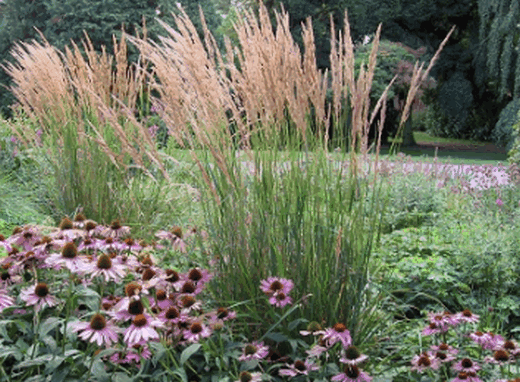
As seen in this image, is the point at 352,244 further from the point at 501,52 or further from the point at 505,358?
the point at 501,52

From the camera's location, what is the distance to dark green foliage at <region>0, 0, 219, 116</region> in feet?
54.0

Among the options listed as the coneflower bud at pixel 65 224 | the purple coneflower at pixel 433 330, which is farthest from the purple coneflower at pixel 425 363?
the coneflower bud at pixel 65 224

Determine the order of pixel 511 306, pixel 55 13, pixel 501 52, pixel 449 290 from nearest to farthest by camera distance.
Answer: pixel 511 306 < pixel 449 290 < pixel 501 52 < pixel 55 13

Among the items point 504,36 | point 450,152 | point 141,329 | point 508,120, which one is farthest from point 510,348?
point 450,152

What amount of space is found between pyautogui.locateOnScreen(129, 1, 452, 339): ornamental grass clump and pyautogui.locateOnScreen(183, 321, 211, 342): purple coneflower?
381 mm

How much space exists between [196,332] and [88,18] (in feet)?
53.4

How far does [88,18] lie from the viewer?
16.6 m

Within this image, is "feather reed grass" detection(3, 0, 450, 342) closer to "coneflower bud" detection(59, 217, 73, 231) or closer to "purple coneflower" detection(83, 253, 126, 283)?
"coneflower bud" detection(59, 217, 73, 231)

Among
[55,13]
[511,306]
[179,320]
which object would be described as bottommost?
Result: [511,306]

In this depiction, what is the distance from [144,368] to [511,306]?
7.18 feet

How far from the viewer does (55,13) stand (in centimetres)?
1730

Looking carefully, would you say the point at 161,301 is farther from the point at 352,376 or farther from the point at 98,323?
the point at 352,376

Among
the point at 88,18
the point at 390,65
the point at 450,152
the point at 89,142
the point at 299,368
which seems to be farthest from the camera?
the point at 450,152

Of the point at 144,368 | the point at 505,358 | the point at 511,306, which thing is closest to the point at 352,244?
the point at 505,358
